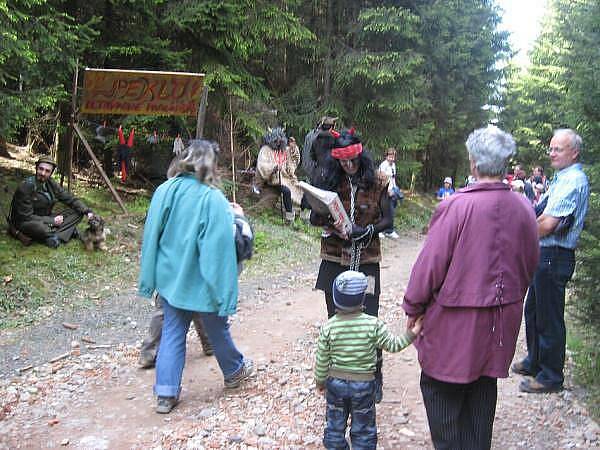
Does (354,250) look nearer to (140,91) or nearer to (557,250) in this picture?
(557,250)

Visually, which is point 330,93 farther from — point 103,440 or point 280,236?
point 103,440

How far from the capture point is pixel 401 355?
574 centimetres

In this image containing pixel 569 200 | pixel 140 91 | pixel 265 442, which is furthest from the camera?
pixel 140 91

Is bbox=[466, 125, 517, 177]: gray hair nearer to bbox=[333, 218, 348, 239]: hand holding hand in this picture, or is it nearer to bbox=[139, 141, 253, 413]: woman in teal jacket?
bbox=[333, 218, 348, 239]: hand holding hand

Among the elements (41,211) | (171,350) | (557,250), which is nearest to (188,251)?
(171,350)

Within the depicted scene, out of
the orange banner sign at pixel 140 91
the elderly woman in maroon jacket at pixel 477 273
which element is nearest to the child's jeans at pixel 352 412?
the elderly woman in maroon jacket at pixel 477 273

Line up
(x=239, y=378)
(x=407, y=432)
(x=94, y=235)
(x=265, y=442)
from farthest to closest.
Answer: (x=94, y=235) < (x=239, y=378) < (x=407, y=432) < (x=265, y=442)

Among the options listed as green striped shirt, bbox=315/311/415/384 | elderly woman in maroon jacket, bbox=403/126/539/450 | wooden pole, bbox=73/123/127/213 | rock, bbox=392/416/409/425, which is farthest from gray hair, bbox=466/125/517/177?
wooden pole, bbox=73/123/127/213

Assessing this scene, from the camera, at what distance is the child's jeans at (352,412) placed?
3426 millimetres

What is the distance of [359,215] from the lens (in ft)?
14.6

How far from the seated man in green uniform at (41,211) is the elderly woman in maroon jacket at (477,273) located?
678 cm

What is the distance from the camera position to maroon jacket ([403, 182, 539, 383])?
9.48ft

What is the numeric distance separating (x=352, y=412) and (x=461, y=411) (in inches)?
25.8

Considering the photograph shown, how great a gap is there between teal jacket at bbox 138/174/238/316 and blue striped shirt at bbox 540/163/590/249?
2.50m
